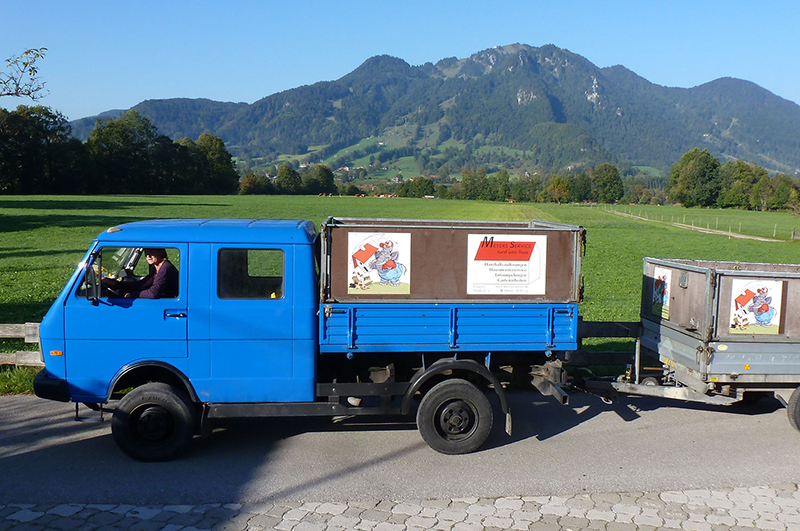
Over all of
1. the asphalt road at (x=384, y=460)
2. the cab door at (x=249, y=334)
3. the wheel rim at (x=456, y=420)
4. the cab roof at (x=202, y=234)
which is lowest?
the asphalt road at (x=384, y=460)

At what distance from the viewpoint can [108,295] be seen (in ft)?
22.3

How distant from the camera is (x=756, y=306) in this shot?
7.54m

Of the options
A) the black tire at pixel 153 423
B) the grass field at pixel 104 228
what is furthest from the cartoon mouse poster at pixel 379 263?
the grass field at pixel 104 228

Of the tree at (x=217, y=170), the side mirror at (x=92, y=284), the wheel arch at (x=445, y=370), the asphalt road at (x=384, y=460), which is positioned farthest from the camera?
the tree at (x=217, y=170)

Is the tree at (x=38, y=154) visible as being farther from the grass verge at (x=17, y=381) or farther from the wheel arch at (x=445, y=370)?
the wheel arch at (x=445, y=370)

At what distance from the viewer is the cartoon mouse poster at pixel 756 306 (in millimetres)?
7496

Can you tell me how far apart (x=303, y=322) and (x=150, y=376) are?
185 cm

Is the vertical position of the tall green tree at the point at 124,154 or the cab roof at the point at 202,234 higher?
the tall green tree at the point at 124,154

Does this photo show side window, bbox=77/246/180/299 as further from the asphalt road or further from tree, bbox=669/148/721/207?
tree, bbox=669/148/721/207

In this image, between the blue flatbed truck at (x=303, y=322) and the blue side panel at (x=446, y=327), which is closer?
the blue flatbed truck at (x=303, y=322)

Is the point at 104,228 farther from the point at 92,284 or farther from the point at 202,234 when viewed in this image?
the point at 202,234

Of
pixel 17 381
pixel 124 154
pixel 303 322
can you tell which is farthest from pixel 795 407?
pixel 124 154

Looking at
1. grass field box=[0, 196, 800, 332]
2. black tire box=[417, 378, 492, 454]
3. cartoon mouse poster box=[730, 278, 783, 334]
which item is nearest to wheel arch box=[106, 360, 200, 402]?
black tire box=[417, 378, 492, 454]

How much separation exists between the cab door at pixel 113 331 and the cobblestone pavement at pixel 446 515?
146 cm
